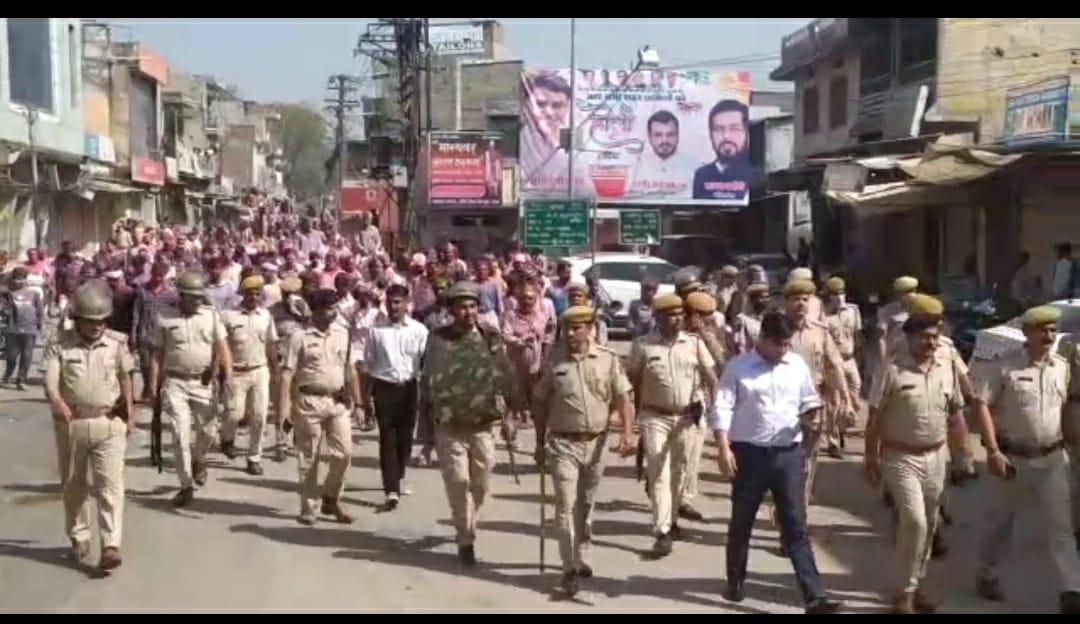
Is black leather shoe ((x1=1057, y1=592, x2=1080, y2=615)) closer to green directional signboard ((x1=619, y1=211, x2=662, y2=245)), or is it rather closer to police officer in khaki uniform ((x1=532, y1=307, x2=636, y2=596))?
police officer in khaki uniform ((x1=532, y1=307, x2=636, y2=596))

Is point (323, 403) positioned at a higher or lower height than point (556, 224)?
lower

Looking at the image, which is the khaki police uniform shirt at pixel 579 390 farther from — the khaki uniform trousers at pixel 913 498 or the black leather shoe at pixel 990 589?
the black leather shoe at pixel 990 589

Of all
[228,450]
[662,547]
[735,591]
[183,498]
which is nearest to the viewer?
[735,591]

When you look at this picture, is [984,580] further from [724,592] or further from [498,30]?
[498,30]

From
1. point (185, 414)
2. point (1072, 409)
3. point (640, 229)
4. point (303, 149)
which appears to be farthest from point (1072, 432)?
point (303, 149)

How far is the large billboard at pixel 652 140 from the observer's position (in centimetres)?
4250

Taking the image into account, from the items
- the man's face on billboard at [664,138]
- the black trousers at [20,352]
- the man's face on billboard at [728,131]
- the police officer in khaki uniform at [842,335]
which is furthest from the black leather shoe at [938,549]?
the man's face on billboard at [728,131]

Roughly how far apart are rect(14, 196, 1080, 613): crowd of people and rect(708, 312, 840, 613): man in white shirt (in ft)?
0.04

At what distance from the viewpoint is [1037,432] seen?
7.37 metres

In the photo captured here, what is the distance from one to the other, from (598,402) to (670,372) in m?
1.05

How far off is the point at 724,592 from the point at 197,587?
9.83 feet

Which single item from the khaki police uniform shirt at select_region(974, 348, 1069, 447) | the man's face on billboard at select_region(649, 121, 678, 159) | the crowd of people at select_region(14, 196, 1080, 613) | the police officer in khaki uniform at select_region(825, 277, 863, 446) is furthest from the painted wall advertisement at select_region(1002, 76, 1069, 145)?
the man's face on billboard at select_region(649, 121, 678, 159)

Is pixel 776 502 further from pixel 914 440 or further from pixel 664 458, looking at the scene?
pixel 664 458

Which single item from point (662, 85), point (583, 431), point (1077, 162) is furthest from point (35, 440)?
point (662, 85)
